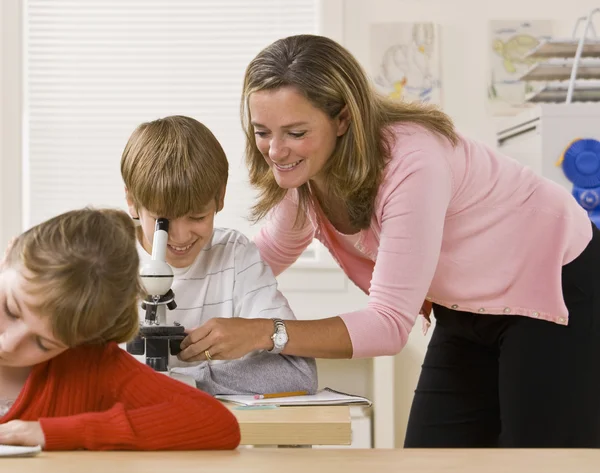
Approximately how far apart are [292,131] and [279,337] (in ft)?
1.26

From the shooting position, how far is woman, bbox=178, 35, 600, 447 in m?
1.62

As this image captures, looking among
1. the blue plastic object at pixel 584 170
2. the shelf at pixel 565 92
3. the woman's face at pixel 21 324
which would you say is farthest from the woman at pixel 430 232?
the shelf at pixel 565 92

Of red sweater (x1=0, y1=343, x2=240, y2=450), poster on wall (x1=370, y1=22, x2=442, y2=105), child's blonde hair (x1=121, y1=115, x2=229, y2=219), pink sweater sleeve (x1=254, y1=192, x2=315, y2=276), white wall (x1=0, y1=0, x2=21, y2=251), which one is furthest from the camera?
white wall (x1=0, y1=0, x2=21, y2=251)

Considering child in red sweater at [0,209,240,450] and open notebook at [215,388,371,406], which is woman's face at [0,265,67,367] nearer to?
child in red sweater at [0,209,240,450]

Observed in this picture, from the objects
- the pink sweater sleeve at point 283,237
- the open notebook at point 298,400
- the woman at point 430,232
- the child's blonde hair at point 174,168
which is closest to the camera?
the open notebook at point 298,400

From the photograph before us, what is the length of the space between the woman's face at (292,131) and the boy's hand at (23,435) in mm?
773

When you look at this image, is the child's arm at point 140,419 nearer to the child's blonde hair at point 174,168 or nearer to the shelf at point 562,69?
the child's blonde hair at point 174,168

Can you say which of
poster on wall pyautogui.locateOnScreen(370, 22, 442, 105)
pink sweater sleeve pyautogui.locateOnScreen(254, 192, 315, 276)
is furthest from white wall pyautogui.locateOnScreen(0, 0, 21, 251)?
pink sweater sleeve pyautogui.locateOnScreen(254, 192, 315, 276)

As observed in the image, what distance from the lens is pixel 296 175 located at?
5.44ft

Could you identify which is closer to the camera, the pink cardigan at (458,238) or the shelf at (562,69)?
the pink cardigan at (458,238)

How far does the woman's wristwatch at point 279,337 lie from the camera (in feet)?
5.23

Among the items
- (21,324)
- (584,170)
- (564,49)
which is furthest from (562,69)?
(21,324)

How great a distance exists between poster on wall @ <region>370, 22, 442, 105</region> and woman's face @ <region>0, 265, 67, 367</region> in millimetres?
2536

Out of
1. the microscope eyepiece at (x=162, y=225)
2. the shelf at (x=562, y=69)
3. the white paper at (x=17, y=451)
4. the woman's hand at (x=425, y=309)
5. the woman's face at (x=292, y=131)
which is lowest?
the white paper at (x=17, y=451)
